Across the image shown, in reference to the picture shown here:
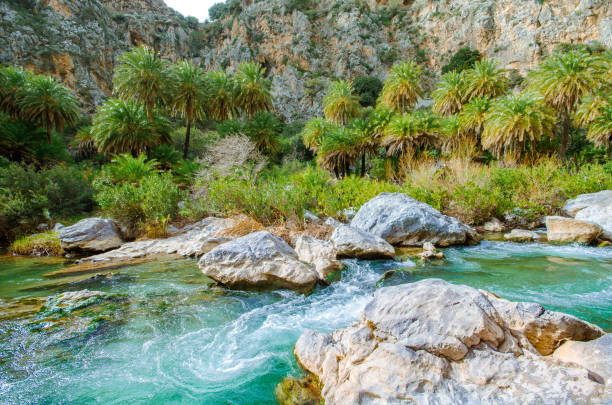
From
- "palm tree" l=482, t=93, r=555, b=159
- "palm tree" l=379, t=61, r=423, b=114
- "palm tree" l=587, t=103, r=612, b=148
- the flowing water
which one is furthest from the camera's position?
"palm tree" l=379, t=61, r=423, b=114

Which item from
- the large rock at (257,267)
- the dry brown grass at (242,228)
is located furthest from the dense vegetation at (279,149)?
the large rock at (257,267)

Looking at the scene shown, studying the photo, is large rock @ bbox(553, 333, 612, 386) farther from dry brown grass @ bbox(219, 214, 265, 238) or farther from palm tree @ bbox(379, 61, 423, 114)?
palm tree @ bbox(379, 61, 423, 114)

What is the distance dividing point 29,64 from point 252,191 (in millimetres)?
40333

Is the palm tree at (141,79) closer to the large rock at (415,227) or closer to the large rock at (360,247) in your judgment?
the large rock at (415,227)

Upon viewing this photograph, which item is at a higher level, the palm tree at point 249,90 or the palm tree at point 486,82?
the palm tree at point 249,90

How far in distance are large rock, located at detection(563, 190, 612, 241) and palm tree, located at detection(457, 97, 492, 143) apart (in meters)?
9.16

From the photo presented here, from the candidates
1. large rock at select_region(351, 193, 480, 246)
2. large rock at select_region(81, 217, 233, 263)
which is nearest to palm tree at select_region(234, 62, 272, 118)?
large rock at select_region(81, 217, 233, 263)

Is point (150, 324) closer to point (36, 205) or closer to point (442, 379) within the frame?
point (442, 379)

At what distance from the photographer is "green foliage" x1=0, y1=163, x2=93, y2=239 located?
10.2 meters

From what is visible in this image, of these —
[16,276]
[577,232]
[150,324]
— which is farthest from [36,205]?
[577,232]

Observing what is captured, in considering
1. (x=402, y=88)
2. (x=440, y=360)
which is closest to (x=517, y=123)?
(x=402, y=88)

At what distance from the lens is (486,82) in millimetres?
19047

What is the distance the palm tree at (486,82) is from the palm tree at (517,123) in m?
3.51

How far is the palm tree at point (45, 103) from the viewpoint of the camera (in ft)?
66.4
